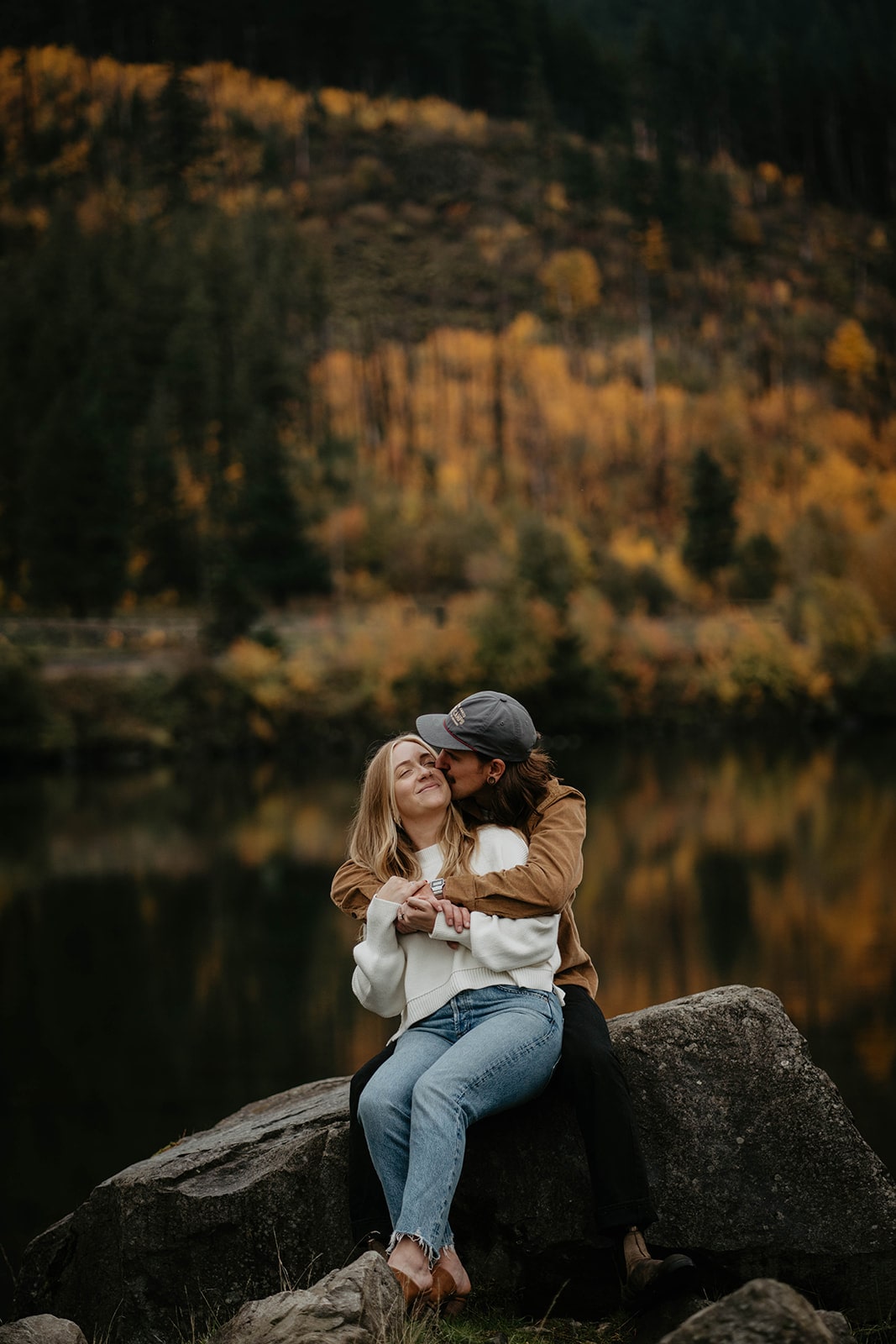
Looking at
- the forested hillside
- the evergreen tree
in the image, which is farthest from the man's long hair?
the evergreen tree

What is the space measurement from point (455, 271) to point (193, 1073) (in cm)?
12040

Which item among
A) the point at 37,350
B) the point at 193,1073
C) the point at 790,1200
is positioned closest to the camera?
the point at 790,1200

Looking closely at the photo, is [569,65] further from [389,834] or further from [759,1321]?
[759,1321]

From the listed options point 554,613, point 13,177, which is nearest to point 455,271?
point 13,177

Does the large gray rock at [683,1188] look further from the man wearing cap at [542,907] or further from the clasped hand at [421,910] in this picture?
the clasped hand at [421,910]

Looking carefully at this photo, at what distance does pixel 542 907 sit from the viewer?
4.57 meters

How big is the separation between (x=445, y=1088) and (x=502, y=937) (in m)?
0.54

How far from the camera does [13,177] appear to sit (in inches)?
4958

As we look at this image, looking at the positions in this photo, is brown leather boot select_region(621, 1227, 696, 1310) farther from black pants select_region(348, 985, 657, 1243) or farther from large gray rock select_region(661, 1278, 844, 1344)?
large gray rock select_region(661, 1278, 844, 1344)

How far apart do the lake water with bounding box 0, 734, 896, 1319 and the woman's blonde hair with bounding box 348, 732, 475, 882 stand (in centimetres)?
577

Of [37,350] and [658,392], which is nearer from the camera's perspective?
[37,350]

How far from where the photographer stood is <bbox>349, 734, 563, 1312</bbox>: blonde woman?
4262 mm

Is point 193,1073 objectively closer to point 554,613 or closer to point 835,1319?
point 835,1319

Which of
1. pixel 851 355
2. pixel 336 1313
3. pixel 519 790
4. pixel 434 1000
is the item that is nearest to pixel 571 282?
pixel 851 355
